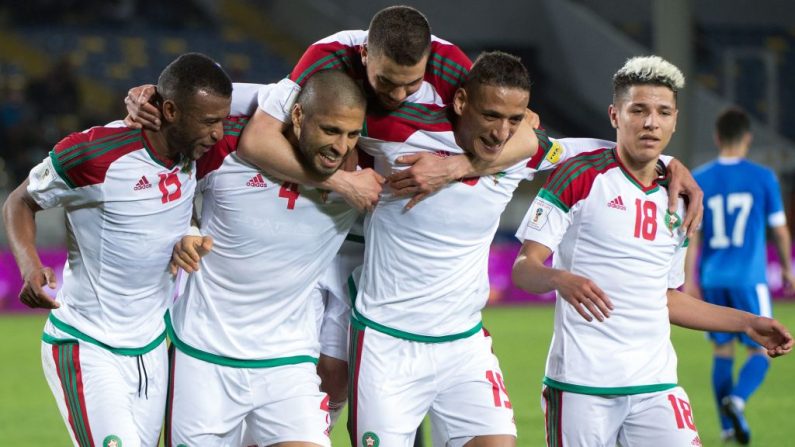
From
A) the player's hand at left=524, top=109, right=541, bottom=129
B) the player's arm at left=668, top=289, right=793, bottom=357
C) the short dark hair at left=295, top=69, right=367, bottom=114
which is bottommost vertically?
the player's arm at left=668, top=289, right=793, bottom=357

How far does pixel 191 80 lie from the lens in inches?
158

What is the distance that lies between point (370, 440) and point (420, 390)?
28cm

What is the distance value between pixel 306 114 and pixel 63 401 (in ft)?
4.56

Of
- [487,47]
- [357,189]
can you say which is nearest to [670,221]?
[357,189]

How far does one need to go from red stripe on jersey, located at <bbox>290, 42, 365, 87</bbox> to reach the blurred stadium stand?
582 inches

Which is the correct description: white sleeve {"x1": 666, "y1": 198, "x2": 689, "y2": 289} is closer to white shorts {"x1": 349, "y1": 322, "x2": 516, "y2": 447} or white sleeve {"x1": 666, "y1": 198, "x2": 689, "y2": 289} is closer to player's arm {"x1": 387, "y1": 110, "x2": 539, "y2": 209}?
player's arm {"x1": 387, "y1": 110, "x2": 539, "y2": 209}

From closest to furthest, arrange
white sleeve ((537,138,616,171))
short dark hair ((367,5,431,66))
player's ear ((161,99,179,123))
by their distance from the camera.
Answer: short dark hair ((367,5,431,66)), player's ear ((161,99,179,123)), white sleeve ((537,138,616,171))

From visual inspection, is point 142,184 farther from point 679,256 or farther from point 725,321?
point 725,321

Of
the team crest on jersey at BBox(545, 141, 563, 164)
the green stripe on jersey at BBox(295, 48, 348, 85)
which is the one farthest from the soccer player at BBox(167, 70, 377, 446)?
the team crest on jersey at BBox(545, 141, 563, 164)

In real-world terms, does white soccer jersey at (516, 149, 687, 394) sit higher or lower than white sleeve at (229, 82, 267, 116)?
lower

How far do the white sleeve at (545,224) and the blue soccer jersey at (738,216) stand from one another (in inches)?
147

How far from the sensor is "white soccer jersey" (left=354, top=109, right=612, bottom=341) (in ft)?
14.2

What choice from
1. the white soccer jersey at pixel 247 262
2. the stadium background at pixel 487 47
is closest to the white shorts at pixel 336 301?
the white soccer jersey at pixel 247 262

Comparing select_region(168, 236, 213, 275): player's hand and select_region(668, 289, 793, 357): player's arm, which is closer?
select_region(168, 236, 213, 275): player's hand
